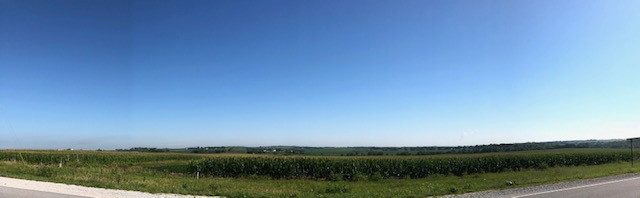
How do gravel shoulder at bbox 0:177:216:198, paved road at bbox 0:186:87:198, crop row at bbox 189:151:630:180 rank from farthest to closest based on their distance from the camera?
crop row at bbox 189:151:630:180
gravel shoulder at bbox 0:177:216:198
paved road at bbox 0:186:87:198

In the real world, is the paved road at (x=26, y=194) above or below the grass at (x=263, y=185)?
above

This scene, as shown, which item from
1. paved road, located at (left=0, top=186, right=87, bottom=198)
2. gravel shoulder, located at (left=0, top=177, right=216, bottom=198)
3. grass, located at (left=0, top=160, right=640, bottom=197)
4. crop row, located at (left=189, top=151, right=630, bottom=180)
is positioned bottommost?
crop row, located at (left=189, top=151, right=630, bottom=180)

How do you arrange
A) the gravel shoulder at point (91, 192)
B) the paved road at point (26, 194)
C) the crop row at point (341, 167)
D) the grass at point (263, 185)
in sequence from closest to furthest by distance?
the paved road at point (26, 194) < the gravel shoulder at point (91, 192) < the grass at point (263, 185) < the crop row at point (341, 167)

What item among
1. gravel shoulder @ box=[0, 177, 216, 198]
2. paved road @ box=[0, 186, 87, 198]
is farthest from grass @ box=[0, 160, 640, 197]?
paved road @ box=[0, 186, 87, 198]

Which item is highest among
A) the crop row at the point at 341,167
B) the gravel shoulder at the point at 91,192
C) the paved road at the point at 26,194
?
the paved road at the point at 26,194

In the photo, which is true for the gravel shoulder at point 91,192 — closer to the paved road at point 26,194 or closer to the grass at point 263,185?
the paved road at point 26,194

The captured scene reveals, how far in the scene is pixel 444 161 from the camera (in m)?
38.5

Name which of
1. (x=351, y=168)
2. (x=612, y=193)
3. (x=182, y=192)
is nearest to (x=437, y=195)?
(x=612, y=193)

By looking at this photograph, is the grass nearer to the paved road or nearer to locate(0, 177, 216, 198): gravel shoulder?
locate(0, 177, 216, 198): gravel shoulder

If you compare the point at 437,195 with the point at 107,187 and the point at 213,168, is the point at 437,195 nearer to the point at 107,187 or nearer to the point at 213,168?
the point at 107,187

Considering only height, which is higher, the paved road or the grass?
the paved road

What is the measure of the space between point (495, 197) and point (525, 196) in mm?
1133

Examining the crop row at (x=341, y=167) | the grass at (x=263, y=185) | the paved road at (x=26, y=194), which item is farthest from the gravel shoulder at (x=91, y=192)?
the crop row at (x=341, y=167)

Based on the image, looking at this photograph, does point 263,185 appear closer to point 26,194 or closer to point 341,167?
point 341,167
